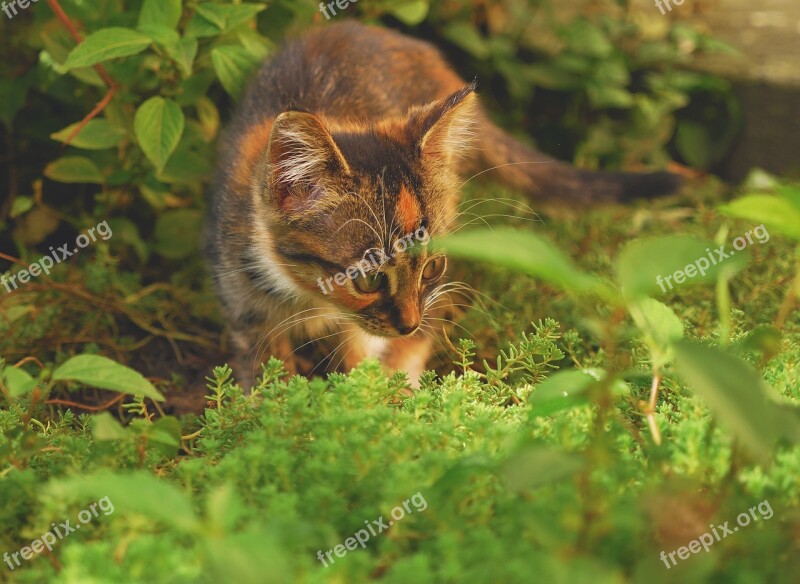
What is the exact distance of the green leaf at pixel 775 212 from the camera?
5.35 ft

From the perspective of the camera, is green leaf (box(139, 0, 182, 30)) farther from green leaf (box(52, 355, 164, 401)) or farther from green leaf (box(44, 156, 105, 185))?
green leaf (box(52, 355, 164, 401))

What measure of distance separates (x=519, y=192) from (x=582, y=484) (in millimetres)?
2813

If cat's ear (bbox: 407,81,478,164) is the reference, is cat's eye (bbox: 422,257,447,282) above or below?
below

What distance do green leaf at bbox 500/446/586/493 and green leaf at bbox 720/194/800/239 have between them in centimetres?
58

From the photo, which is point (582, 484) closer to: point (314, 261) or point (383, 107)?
point (314, 261)

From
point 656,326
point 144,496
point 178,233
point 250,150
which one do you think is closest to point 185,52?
point 250,150

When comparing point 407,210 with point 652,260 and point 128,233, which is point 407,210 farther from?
point 128,233

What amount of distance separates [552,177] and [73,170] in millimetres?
2215

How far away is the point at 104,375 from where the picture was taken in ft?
6.70

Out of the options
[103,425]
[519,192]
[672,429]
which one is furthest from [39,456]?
[519,192]

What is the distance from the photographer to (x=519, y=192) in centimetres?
435

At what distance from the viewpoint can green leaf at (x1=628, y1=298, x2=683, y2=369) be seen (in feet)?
5.80

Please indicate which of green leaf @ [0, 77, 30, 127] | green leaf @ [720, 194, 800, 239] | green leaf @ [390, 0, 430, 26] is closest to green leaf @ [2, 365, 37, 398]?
green leaf @ [720, 194, 800, 239]

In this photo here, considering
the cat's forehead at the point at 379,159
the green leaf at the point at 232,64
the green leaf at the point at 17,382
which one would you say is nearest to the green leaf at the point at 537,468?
the green leaf at the point at 17,382
